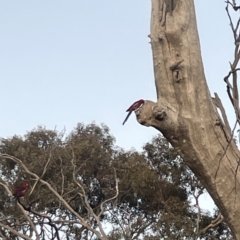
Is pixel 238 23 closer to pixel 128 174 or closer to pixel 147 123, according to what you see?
pixel 147 123

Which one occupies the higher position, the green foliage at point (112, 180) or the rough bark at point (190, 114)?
the green foliage at point (112, 180)


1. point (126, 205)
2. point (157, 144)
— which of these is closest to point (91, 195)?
point (126, 205)

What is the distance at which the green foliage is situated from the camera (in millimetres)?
9602

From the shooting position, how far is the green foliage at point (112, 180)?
960 cm

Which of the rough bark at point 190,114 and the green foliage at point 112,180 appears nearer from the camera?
the rough bark at point 190,114

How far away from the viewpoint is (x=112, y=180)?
36.3 feet

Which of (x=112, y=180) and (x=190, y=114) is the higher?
(x=112, y=180)

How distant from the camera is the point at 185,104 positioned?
1.74 meters

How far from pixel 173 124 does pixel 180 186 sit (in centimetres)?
894

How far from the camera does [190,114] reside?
1.73m

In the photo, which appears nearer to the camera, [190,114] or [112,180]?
[190,114]

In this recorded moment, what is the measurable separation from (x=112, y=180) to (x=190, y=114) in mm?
9436

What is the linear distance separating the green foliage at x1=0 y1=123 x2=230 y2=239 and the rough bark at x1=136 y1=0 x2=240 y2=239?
7.41 m

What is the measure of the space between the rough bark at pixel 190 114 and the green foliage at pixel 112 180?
7.41 metres
